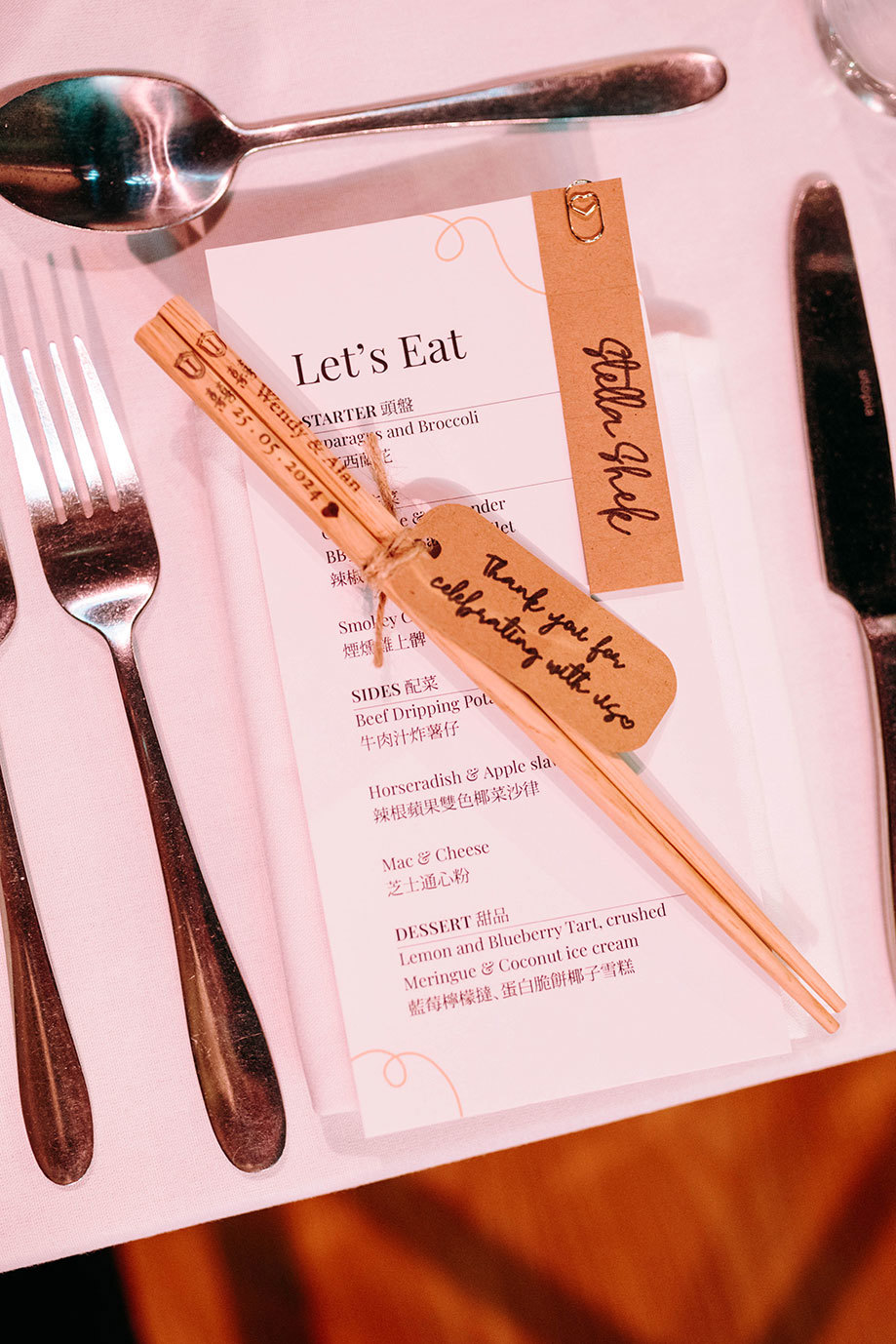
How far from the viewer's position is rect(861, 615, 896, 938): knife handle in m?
0.49

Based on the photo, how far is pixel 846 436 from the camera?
1.62 feet

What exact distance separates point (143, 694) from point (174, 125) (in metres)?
0.32

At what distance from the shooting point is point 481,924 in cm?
44

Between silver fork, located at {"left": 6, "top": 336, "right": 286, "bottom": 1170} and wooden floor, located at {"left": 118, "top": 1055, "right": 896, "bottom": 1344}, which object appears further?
wooden floor, located at {"left": 118, "top": 1055, "right": 896, "bottom": 1344}

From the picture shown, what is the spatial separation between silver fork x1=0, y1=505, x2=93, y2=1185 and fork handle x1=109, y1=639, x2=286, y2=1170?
0.07 m

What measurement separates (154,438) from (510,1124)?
1.41 ft

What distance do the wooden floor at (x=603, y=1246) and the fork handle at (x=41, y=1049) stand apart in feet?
1.20

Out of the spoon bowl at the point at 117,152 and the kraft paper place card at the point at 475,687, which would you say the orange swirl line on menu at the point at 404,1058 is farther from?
the spoon bowl at the point at 117,152

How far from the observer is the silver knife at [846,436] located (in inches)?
19.3

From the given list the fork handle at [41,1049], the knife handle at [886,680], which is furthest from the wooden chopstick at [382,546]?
the fork handle at [41,1049]

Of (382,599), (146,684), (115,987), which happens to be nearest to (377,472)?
(382,599)

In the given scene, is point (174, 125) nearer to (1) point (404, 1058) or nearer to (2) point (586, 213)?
(2) point (586, 213)

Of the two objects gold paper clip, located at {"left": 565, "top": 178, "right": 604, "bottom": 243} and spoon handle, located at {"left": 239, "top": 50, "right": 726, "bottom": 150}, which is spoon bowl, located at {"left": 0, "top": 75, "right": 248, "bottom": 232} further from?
gold paper clip, located at {"left": 565, "top": 178, "right": 604, "bottom": 243}

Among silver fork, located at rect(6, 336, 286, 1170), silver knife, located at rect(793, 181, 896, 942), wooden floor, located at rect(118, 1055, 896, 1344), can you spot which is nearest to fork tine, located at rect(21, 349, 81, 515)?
silver fork, located at rect(6, 336, 286, 1170)
